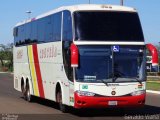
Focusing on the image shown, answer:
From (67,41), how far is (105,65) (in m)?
1.69

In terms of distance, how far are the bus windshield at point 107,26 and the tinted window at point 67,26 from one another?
0.38 meters

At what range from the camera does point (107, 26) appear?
1697cm

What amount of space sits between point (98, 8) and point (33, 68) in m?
6.62

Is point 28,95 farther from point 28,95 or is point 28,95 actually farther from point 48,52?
point 48,52

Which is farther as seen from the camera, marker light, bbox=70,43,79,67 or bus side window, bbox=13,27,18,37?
bus side window, bbox=13,27,18,37

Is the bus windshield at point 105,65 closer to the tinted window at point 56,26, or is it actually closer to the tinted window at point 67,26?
the tinted window at point 67,26

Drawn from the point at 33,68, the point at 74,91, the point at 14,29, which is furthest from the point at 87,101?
the point at 14,29

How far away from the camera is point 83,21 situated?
16.9 meters

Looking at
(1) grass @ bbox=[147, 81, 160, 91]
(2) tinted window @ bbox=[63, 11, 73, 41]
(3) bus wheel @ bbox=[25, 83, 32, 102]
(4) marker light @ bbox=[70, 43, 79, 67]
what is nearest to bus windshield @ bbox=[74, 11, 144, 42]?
(2) tinted window @ bbox=[63, 11, 73, 41]

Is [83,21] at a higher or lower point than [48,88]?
higher

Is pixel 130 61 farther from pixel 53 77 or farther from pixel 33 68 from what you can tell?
pixel 33 68

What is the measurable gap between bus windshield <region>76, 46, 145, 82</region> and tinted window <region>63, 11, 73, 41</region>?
37.4 inches

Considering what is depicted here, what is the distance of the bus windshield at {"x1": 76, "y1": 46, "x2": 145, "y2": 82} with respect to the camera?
16391mm

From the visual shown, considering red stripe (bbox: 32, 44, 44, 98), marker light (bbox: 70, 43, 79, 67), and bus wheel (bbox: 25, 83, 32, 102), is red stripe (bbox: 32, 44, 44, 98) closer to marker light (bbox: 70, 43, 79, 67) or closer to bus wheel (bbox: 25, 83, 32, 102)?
bus wheel (bbox: 25, 83, 32, 102)
